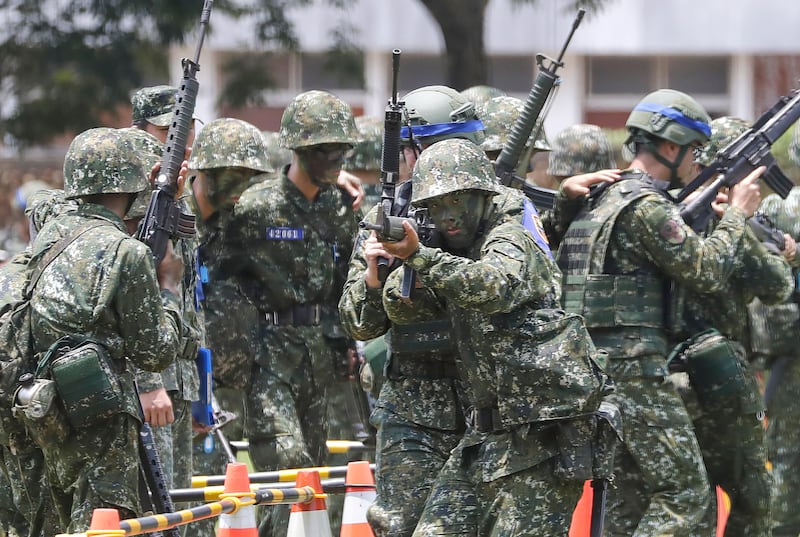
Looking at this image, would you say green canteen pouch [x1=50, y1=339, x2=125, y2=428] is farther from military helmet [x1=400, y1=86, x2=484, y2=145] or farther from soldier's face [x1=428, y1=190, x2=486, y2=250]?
military helmet [x1=400, y1=86, x2=484, y2=145]

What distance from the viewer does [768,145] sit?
29.3 ft

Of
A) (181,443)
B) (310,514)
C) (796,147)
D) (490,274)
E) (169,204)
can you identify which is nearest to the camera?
(490,274)

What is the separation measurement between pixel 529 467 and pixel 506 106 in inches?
115

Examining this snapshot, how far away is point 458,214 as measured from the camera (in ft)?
22.1

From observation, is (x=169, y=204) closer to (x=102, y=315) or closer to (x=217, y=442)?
(x=102, y=315)

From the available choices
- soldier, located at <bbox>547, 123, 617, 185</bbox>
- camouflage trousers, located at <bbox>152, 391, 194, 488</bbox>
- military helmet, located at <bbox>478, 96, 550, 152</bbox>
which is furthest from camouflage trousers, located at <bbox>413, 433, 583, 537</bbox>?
soldier, located at <bbox>547, 123, 617, 185</bbox>

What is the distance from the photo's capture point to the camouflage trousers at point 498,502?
6.59 metres

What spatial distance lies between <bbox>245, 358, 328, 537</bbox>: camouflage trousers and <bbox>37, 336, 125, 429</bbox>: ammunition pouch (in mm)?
2345

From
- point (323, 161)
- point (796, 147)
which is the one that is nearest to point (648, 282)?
point (323, 161)

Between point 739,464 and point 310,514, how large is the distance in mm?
2270

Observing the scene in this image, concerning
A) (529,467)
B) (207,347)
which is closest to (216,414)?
(207,347)

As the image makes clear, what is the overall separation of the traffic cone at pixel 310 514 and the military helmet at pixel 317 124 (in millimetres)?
1989

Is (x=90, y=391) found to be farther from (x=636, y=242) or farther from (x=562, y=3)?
(x=562, y=3)

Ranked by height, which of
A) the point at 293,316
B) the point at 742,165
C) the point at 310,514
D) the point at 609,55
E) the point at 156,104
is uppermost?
the point at 609,55
